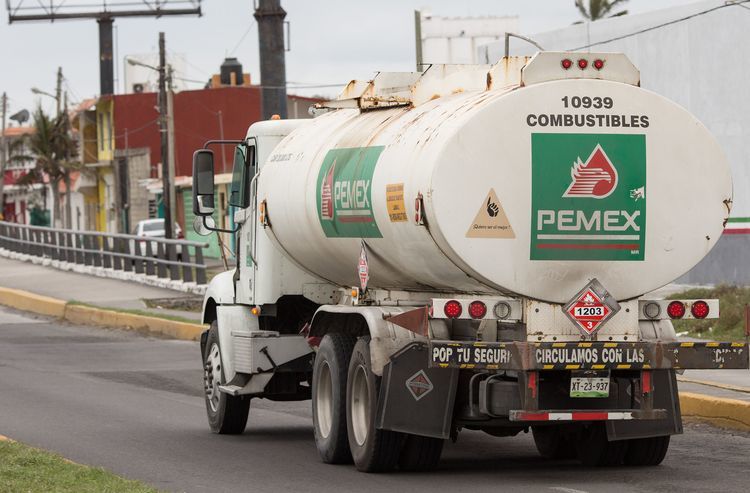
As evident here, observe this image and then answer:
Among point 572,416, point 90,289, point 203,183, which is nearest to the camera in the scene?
point 572,416

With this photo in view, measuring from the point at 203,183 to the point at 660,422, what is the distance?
5000 mm

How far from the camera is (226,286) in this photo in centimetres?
1442

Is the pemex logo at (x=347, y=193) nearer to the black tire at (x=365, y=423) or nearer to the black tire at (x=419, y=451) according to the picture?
the black tire at (x=365, y=423)

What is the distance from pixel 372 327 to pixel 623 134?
2.13 metres

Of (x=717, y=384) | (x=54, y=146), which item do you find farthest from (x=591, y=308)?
(x=54, y=146)

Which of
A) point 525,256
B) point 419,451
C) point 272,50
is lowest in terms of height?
point 419,451

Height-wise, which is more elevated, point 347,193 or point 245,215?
point 347,193

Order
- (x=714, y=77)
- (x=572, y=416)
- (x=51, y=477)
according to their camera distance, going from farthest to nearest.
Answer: (x=714, y=77)
(x=572, y=416)
(x=51, y=477)

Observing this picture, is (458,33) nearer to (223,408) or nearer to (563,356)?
(223,408)

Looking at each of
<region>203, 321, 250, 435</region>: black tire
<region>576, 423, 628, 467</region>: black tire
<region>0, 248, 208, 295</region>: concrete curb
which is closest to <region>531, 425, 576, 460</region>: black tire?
<region>576, 423, 628, 467</region>: black tire

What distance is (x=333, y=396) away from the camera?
11.5 meters

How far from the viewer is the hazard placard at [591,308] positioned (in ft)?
33.1

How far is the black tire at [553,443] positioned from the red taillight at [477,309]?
2.03 m

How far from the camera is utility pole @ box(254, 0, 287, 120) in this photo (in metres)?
25.6
